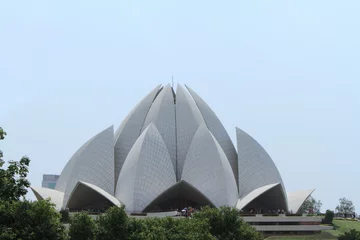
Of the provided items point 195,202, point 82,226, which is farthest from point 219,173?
point 82,226

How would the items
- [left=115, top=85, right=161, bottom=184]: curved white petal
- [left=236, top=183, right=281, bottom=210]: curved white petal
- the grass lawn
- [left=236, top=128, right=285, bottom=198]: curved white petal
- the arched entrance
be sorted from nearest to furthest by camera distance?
the grass lawn → [left=236, top=183, right=281, bottom=210]: curved white petal → the arched entrance → [left=236, top=128, right=285, bottom=198]: curved white petal → [left=115, top=85, right=161, bottom=184]: curved white petal

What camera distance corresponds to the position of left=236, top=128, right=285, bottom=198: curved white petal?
4172 centimetres

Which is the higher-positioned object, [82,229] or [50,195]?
[50,195]

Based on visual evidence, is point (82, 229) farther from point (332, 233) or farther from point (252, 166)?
point (252, 166)

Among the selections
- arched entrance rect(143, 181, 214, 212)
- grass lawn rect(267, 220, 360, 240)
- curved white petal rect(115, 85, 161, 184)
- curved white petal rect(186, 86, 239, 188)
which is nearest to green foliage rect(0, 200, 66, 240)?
grass lawn rect(267, 220, 360, 240)

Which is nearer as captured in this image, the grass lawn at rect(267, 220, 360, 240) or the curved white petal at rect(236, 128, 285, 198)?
the grass lawn at rect(267, 220, 360, 240)

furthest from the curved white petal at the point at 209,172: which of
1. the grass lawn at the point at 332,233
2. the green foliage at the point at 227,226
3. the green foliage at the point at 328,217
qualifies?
the green foliage at the point at 227,226

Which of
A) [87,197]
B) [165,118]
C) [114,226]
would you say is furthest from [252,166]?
[114,226]

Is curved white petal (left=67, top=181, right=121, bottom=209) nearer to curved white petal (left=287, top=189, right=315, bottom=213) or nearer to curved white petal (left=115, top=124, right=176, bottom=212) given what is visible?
curved white petal (left=115, top=124, right=176, bottom=212)

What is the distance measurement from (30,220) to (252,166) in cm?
2685

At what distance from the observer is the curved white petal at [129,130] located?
143ft

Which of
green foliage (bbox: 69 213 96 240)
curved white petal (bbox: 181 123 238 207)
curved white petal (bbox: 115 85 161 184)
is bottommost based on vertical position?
green foliage (bbox: 69 213 96 240)

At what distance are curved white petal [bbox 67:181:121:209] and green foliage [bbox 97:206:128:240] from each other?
1679 cm

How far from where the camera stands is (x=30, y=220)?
60.2 ft
